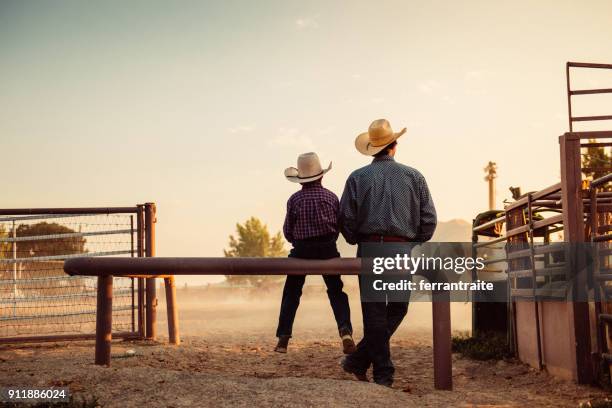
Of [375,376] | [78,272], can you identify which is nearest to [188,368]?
[78,272]

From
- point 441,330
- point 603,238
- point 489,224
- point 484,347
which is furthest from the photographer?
point 489,224

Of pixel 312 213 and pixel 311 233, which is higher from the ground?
pixel 312 213

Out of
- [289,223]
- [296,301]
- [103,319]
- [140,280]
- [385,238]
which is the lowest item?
[103,319]

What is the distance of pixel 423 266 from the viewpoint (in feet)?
17.9

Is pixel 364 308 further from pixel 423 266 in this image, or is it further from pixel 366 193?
pixel 366 193

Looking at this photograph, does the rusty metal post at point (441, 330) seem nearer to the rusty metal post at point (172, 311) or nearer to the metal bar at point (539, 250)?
the metal bar at point (539, 250)

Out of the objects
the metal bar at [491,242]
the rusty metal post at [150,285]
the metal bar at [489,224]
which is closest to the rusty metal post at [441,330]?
the metal bar at [491,242]

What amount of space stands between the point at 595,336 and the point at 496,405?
1441 mm

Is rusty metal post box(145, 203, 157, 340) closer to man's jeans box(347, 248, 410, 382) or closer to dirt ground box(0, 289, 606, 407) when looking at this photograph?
dirt ground box(0, 289, 606, 407)

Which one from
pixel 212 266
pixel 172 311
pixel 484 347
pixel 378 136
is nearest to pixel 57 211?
pixel 172 311

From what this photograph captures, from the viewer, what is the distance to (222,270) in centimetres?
538

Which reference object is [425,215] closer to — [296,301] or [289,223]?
[289,223]

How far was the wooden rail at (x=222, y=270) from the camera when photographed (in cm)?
529

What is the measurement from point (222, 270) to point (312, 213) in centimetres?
91
